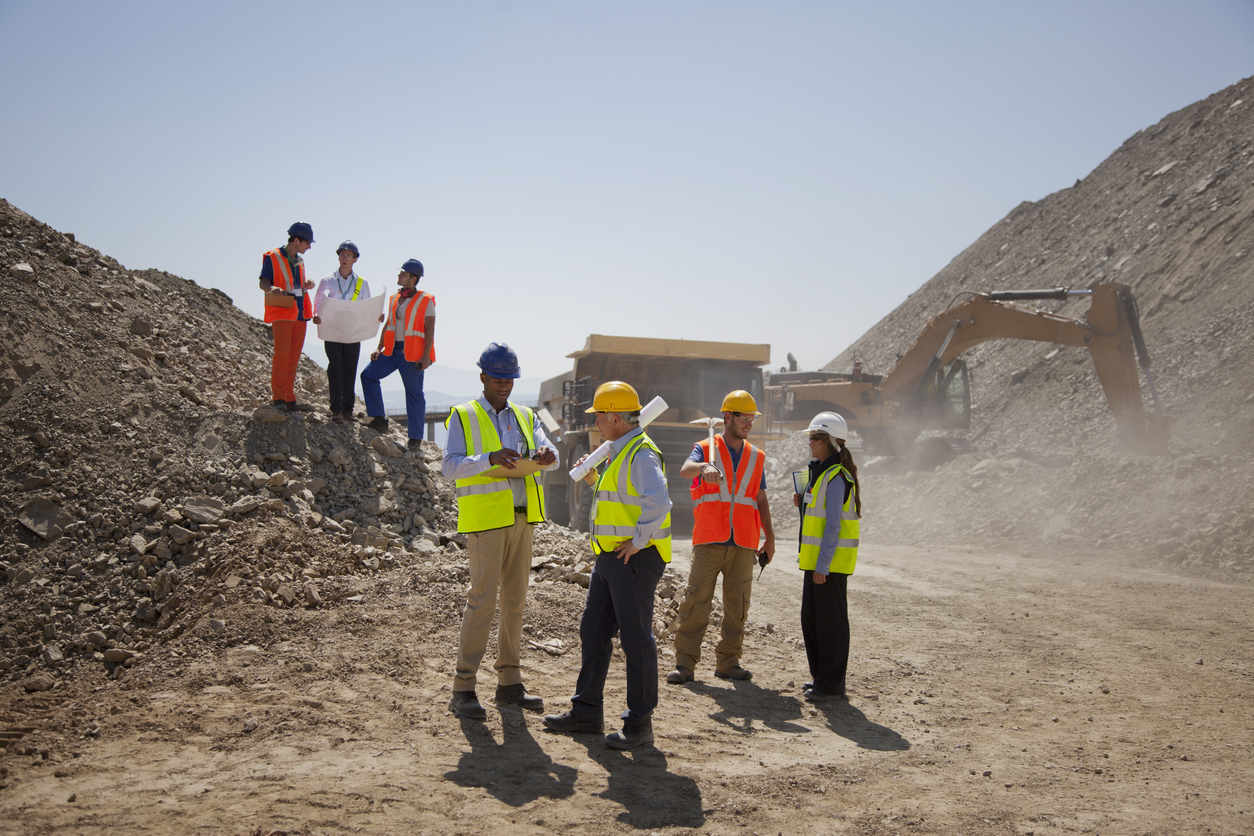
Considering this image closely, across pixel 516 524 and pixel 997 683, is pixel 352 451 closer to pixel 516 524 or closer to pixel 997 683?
pixel 516 524

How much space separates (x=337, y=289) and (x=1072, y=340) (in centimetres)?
1512

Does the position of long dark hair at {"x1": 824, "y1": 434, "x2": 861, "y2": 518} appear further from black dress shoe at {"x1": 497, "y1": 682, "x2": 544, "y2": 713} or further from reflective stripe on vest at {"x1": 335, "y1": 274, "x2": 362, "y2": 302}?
reflective stripe on vest at {"x1": 335, "y1": 274, "x2": 362, "y2": 302}

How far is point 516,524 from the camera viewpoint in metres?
4.40

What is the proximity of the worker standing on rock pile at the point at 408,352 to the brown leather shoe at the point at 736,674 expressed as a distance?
13.4ft

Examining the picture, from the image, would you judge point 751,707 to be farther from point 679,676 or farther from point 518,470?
point 518,470

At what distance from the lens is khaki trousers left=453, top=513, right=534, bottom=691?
14.1ft

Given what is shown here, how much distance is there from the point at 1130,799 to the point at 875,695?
1.99m

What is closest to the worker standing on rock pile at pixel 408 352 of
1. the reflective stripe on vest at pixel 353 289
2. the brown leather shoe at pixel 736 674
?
the reflective stripe on vest at pixel 353 289

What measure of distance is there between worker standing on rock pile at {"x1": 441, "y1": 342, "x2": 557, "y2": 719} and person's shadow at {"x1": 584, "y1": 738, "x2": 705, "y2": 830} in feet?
2.27

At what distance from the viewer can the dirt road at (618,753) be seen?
3285 mm

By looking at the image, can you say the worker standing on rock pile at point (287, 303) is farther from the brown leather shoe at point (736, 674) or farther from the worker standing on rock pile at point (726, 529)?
the brown leather shoe at point (736, 674)

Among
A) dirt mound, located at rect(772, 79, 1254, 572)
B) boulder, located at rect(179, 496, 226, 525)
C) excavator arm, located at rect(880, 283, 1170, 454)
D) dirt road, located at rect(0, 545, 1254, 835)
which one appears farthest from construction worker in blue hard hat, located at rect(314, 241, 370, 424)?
excavator arm, located at rect(880, 283, 1170, 454)

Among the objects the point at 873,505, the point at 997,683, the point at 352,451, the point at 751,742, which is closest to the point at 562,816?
the point at 751,742

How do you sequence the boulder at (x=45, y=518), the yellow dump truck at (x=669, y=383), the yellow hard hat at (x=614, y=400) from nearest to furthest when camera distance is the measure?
the yellow hard hat at (x=614, y=400) < the boulder at (x=45, y=518) < the yellow dump truck at (x=669, y=383)
